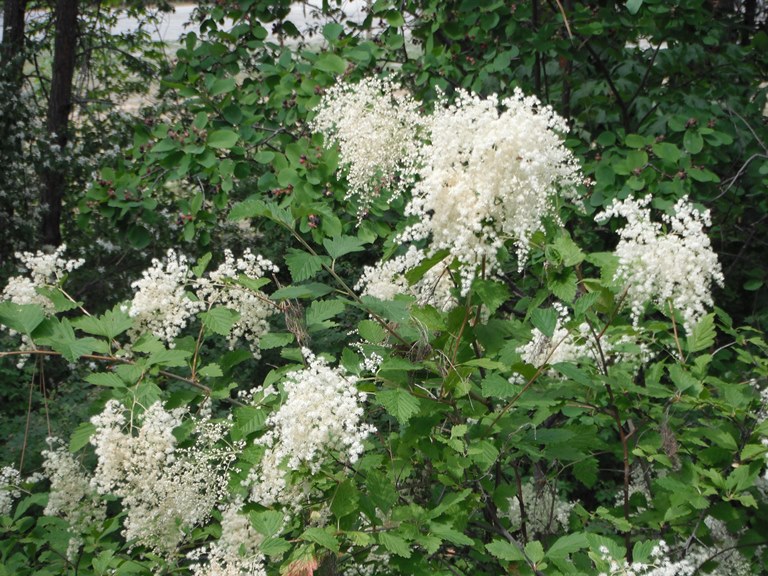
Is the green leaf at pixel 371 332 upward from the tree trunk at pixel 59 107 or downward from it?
downward

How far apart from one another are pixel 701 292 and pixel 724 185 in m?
2.60

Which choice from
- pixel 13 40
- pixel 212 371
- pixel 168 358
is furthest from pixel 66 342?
pixel 13 40

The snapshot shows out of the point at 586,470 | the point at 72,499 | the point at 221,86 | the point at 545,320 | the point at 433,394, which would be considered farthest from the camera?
the point at 221,86

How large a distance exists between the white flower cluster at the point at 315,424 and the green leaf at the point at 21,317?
1.95ft

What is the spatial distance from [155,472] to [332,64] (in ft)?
7.25

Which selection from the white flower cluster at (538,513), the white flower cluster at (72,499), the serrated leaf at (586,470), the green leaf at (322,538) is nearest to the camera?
the green leaf at (322,538)

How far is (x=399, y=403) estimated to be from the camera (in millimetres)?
1672

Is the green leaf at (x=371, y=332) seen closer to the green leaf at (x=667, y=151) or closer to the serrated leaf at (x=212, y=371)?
the serrated leaf at (x=212, y=371)

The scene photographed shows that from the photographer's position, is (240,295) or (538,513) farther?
(538,513)

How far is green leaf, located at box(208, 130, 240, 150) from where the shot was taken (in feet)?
11.7

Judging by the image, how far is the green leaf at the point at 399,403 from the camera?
1.64 metres

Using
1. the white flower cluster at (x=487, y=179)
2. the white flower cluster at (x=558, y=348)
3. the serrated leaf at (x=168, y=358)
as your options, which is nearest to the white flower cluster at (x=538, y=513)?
the white flower cluster at (x=558, y=348)

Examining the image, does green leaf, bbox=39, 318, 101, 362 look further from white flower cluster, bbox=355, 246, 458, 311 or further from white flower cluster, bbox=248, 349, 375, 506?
white flower cluster, bbox=355, 246, 458, 311

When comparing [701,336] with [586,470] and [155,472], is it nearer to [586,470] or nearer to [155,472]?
[586,470]
